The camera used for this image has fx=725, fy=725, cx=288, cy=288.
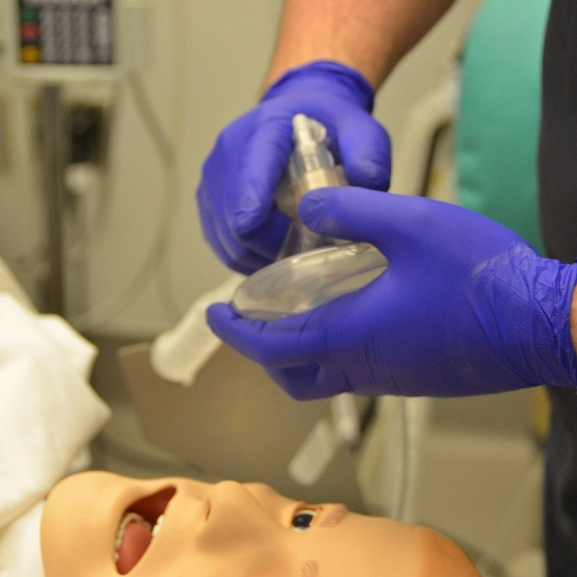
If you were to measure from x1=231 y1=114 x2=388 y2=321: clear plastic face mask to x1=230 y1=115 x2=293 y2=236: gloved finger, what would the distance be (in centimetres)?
1

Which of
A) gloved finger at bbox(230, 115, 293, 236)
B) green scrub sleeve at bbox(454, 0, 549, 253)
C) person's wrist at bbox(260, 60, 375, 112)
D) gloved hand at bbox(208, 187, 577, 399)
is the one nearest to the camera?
gloved hand at bbox(208, 187, 577, 399)

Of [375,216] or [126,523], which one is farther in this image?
[126,523]

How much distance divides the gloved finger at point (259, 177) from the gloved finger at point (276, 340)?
90 millimetres

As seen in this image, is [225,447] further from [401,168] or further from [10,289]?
[401,168]

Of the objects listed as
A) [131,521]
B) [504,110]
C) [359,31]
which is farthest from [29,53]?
[131,521]

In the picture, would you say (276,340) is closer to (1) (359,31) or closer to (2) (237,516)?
(2) (237,516)

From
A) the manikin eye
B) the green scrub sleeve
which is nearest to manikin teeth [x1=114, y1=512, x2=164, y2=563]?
the manikin eye

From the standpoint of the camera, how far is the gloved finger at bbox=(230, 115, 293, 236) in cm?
68

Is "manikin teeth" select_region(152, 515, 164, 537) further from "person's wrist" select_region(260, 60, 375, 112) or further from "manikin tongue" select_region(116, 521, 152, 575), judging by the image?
"person's wrist" select_region(260, 60, 375, 112)

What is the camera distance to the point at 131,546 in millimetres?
727

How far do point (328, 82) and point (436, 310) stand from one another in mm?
379

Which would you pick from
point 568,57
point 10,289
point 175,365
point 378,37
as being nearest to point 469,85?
point 378,37

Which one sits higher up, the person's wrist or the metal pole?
the person's wrist

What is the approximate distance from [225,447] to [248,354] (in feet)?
1.17
